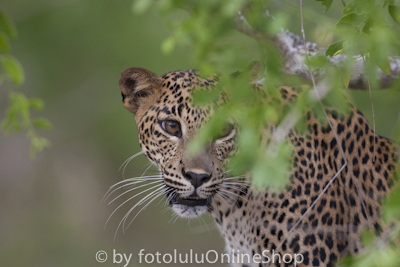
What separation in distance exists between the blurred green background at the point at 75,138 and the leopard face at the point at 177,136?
7.22 m

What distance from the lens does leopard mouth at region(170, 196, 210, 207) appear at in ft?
10.1

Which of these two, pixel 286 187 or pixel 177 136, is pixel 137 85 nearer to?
pixel 177 136

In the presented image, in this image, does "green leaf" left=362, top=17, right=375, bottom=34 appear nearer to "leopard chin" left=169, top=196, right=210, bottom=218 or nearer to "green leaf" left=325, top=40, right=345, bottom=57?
"green leaf" left=325, top=40, right=345, bottom=57

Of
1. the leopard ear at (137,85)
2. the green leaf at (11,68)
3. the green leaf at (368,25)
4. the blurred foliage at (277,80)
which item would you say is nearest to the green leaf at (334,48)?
the blurred foliage at (277,80)

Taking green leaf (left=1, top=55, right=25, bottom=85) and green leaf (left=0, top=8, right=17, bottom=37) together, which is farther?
green leaf (left=1, top=55, right=25, bottom=85)

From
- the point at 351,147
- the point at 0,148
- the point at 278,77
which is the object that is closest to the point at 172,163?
the point at 351,147

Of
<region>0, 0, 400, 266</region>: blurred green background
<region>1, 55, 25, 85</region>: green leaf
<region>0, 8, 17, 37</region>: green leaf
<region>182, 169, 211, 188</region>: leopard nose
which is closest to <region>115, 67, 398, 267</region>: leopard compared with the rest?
<region>182, 169, 211, 188</region>: leopard nose

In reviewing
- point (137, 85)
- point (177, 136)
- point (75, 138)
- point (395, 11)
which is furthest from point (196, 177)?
point (75, 138)

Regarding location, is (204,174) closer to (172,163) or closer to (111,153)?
(172,163)

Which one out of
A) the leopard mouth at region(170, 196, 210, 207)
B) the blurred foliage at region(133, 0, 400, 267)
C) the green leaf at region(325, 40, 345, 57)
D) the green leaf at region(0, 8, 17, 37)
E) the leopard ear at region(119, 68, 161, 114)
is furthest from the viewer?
the leopard ear at region(119, 68, 161, 114)

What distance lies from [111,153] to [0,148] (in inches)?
110

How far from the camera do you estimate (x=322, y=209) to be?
3072 mm

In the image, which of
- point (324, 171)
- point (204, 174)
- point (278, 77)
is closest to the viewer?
point (278, 77)

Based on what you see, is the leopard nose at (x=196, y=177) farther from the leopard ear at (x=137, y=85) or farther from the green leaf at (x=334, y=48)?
the green leaf at (x=334, y=48)
